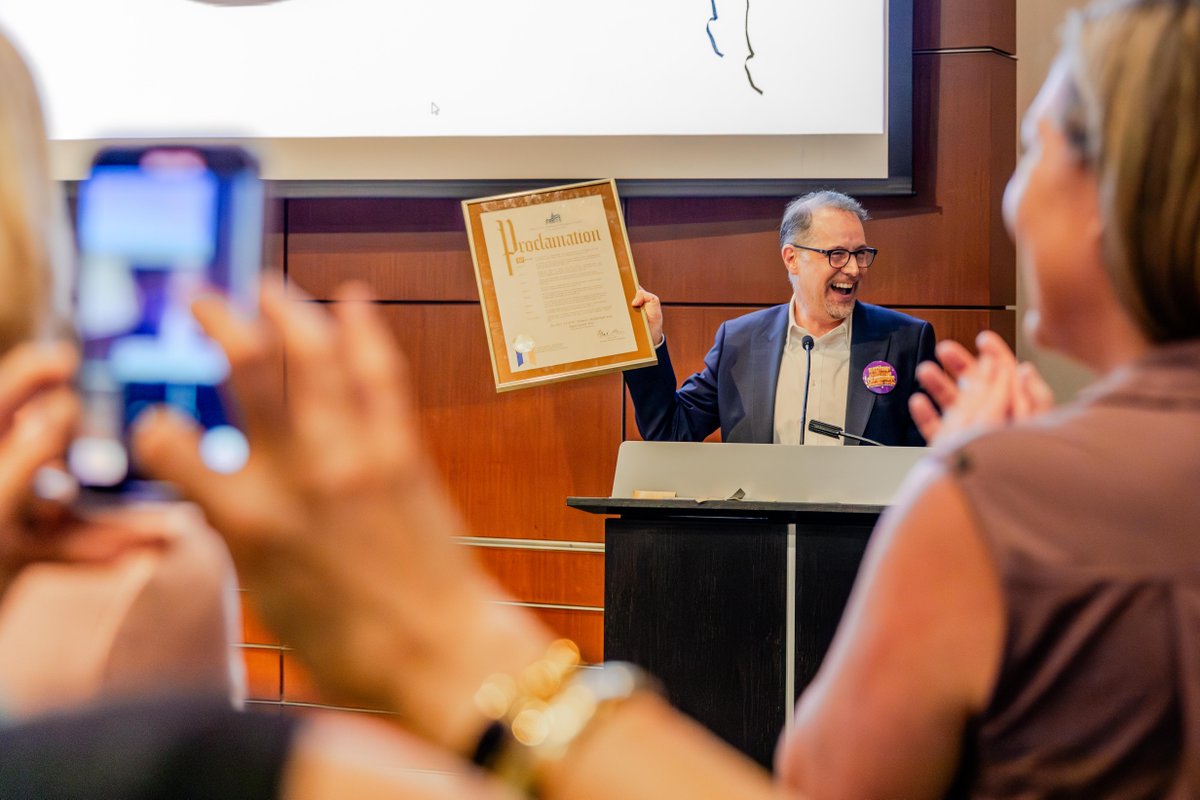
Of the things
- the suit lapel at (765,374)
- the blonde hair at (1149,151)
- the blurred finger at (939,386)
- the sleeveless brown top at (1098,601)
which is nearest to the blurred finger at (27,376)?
the sleeveless brown top at (1098,601)

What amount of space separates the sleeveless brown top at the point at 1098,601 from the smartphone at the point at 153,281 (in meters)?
0.48

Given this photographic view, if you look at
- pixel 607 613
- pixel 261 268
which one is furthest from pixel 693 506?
pixel 261 268

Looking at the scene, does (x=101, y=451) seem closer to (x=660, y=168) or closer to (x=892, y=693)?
(x=892, y=693)

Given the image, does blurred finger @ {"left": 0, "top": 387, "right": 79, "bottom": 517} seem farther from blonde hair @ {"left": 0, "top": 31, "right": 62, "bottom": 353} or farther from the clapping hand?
the clapping hand

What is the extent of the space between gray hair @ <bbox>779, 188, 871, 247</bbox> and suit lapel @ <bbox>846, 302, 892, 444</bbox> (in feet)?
1.19

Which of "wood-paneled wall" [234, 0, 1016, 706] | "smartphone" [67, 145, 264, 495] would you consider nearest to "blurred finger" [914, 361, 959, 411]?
"smartphone" [67, 145, 264, 495]

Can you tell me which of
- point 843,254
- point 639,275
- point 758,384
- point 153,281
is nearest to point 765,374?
point 758,384

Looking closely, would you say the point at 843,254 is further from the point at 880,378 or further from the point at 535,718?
the point at 535,718

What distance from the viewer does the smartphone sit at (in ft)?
1.61

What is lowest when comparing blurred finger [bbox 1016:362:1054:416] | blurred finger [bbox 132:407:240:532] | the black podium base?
the black podium base

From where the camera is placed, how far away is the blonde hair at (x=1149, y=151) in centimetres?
73

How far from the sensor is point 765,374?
3873 millimetres

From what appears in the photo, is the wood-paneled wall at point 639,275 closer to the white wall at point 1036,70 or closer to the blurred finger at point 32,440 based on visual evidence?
the white wall at point 1036,70

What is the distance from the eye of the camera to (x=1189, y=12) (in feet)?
2.52
